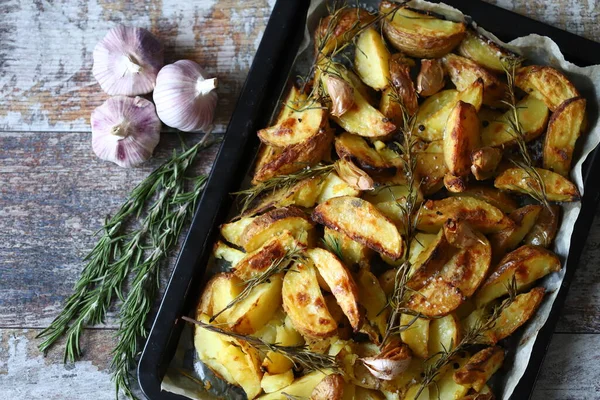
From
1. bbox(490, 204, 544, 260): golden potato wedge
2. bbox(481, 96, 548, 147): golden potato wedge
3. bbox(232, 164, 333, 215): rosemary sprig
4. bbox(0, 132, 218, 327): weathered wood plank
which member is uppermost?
bbox(481, 96, 548, 147): golden potato wedge

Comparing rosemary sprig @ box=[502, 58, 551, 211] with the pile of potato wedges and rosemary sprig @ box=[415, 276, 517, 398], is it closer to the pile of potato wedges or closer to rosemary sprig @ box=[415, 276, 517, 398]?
the pile of potato wedges

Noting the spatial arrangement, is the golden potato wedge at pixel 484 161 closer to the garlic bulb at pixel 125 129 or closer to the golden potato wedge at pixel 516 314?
the golden potato wedge at pixel 516 314

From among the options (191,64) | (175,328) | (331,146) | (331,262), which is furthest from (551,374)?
(191,64)

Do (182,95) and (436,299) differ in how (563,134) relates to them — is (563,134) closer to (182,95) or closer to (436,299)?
(436,299)

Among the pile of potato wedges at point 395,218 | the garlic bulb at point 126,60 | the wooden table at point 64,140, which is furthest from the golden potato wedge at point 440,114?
the garlic bulb at point 126,60

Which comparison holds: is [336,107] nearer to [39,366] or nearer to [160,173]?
[160,173]

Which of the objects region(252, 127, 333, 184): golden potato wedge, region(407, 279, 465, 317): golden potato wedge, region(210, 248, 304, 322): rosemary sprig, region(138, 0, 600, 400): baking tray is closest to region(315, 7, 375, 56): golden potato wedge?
region(138, 0, 600, 400): baking tray

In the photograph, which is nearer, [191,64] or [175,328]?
[175,328]
